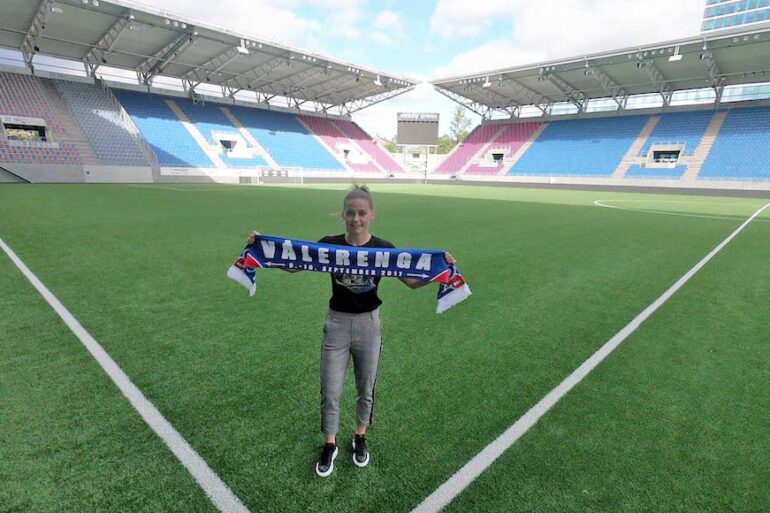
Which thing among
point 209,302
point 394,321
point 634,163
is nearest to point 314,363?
point 394,321

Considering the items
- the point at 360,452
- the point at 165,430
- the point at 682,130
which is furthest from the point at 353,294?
the point at 682,130

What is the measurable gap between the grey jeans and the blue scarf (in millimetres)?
300

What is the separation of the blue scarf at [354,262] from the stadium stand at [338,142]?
47.7 m

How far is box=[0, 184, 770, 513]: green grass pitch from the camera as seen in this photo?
2.40 m

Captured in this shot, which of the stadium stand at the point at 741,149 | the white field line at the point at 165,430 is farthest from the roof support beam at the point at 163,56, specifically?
the stadium stand at the point at 741,149

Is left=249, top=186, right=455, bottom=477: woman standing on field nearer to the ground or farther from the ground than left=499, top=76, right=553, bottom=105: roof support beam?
nearer to the ground

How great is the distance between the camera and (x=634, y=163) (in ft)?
126

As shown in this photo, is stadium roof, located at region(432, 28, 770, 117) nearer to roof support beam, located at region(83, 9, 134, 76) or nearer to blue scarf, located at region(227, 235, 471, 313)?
roof support beam, located at region(83, 9, 134, 76)

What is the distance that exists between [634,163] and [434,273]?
43.9 metres

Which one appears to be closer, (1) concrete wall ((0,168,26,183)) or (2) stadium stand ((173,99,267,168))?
(1) concrete wall ((0,168,26,183))

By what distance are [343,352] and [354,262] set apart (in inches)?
22.7

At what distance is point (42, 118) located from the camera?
29.8 meters

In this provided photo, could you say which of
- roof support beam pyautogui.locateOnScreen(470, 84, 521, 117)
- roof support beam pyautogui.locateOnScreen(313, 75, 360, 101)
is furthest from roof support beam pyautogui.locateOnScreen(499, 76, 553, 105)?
roof support beam pyautogui.locateOnScreen(313, 75, 360, 101)

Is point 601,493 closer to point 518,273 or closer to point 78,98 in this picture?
point 518,273
